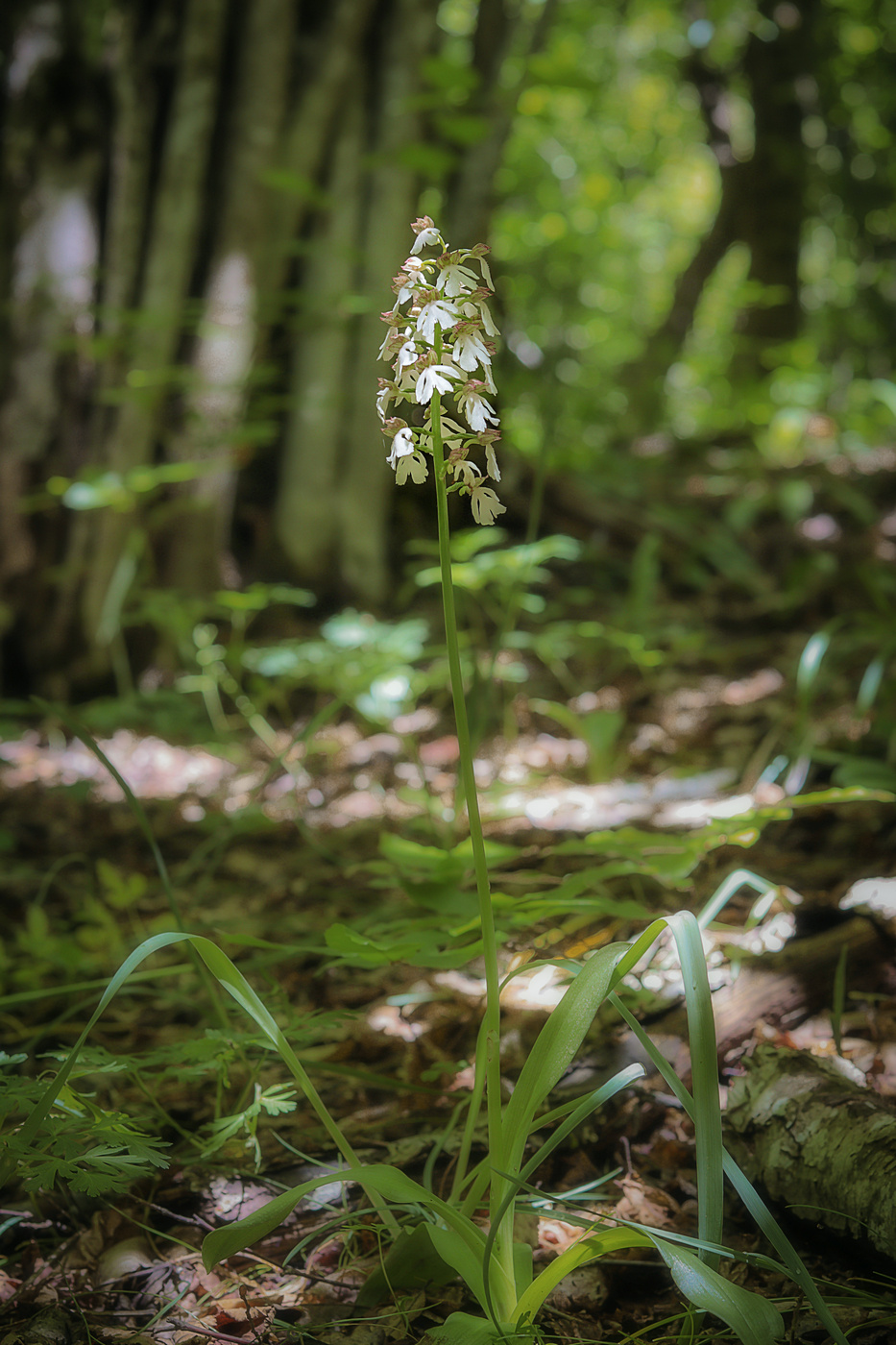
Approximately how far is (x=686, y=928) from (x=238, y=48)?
153 inches

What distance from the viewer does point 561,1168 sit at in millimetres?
1071

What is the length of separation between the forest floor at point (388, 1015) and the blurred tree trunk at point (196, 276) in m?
1.15

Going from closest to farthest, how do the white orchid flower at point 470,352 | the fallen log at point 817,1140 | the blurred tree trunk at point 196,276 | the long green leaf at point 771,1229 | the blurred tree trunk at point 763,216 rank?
1. the long green leaf at point 771,1229
2. the white orchid flower at point 470,352
3. the fallen log at point 817,1140
4. the blurred tree trunk at point 196,276
5. the blurred tree trunk at point 763,216

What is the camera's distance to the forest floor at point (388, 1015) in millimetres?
899

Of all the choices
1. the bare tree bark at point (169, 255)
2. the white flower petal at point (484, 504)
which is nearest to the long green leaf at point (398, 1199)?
the white flower petal at point (484, 504)

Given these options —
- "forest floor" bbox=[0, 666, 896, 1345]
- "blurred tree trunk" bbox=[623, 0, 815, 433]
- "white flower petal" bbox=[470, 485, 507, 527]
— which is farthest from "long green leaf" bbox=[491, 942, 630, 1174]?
"blurred tree trunk" bbox=[623, 0, 815, 433]

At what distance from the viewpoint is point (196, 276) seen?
3379mm

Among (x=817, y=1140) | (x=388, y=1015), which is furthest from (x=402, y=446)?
(x=388, y=1015)

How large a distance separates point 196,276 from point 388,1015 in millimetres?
3046

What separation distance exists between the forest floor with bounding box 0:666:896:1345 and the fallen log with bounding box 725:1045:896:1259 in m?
0.03

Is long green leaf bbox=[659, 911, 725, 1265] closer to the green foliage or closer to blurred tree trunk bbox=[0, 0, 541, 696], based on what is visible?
the green foliage

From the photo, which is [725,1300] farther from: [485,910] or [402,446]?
[402,446]

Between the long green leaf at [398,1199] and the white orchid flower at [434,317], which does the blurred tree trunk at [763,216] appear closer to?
the white orchid flower at [434,317]

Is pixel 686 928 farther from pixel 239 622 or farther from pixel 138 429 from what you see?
pixel 138 429
